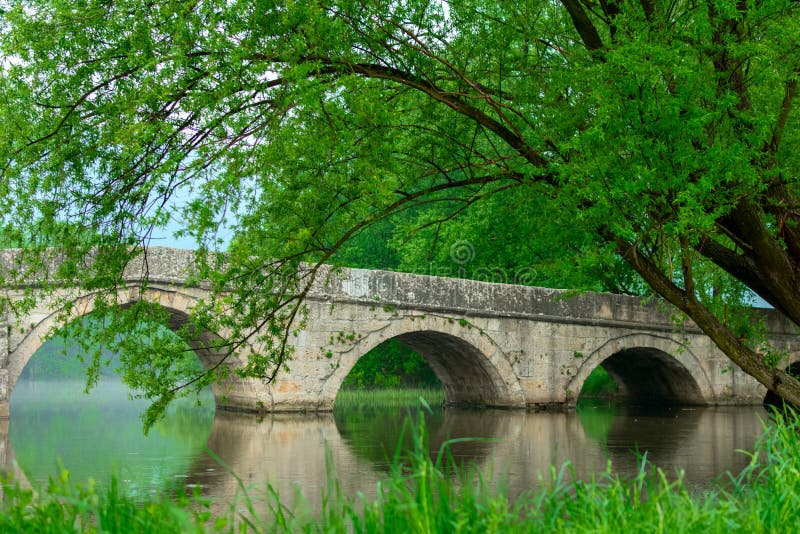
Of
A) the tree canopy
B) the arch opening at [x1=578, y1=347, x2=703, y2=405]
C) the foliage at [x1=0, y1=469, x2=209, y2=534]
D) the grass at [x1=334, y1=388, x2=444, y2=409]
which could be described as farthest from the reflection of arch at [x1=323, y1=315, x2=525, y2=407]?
the foliage at [x1=0, y1=469, x2=209, y2=534]

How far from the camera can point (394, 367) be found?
23.8 metres

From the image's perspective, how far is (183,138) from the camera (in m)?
6.99

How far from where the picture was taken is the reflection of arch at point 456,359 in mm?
14820

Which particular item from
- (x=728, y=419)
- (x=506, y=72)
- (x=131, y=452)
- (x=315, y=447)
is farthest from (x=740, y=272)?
(x=728, y=419)

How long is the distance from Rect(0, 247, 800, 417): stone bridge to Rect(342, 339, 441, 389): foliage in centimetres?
495

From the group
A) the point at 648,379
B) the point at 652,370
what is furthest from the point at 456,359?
the point at 648,379

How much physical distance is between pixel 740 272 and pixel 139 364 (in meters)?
5.06

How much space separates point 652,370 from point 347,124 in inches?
603

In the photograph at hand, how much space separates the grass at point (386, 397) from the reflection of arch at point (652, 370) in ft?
11.7

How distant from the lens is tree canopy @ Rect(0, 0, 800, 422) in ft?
20.5

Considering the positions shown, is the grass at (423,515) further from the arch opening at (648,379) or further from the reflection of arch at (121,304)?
the arch opening at (648,379)

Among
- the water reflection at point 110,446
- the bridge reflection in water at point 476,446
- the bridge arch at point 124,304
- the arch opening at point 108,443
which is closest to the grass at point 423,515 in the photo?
the arch opening at point 108,443

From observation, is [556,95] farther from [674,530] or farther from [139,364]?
[674,530]

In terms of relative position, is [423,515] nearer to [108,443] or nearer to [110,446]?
[110,446]
